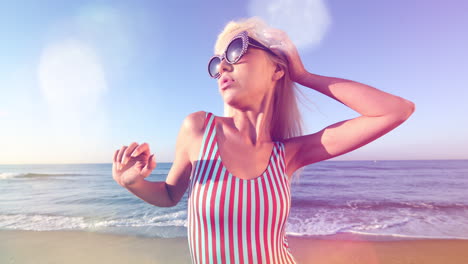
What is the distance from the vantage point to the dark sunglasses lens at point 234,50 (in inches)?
63.0

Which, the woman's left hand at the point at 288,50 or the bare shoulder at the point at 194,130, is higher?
the woman's left hand at the point at 288,50

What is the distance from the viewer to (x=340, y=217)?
9.90 m

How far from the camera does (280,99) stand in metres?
1.97

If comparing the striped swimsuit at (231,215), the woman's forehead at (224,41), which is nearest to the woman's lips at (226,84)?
the woman's forehead at (224,41)

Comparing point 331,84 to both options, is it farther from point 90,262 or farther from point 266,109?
point 90,262

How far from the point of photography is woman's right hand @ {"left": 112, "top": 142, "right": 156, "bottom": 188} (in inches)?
49.4

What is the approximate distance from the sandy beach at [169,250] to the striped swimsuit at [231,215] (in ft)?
16.9

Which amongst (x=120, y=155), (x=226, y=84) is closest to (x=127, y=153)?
(x=120, y=155)

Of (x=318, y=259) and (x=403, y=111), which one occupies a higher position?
(x=403, y=111)

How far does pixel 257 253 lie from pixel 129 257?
5.86 m

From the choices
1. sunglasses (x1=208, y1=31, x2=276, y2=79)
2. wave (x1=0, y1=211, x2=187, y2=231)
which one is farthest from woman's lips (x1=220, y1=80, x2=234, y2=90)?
wave (x1=0, y1=211, x2=187, y2=231)

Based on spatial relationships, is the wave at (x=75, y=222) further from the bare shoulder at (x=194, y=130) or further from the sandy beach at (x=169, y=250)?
the bare shoulder at (x=194, y=130)

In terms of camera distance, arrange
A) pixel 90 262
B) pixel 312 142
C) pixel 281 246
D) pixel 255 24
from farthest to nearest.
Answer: pixel 90 262, pixel 312 142, pixel 255 24, pixel 281 246

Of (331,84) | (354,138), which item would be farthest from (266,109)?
(354,138)
